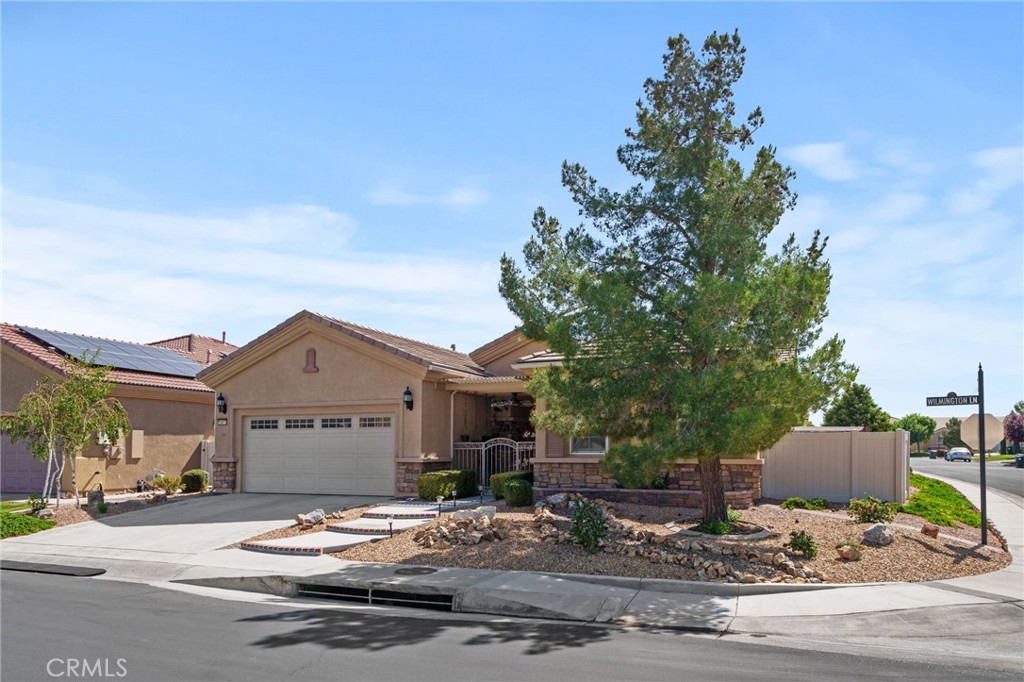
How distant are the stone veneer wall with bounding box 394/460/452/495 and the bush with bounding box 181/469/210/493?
705cm

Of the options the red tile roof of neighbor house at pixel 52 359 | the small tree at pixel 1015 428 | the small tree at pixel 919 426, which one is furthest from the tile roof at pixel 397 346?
the small tree at pixel 919 426

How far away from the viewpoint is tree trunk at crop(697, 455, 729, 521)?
14336 millimetres

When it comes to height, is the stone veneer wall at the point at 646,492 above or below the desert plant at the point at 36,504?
above

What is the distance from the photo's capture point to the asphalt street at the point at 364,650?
753 cm

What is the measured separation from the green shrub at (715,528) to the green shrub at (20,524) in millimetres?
14100

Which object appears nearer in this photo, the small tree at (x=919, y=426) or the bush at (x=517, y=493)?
the bush at (x=517, y=493)

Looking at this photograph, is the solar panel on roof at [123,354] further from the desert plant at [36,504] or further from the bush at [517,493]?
the bush at [517,493]

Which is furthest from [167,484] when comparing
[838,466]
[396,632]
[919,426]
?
[919,426]

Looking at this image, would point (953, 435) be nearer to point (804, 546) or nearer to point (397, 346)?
point (397, 346)

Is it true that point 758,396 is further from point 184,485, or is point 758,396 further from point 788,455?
point 184,485

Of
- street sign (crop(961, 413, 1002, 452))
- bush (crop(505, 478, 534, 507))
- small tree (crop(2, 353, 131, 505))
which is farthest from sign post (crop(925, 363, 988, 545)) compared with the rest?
street sign (crop(961, 413, 1002, 452))

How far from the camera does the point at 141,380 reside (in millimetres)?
25188

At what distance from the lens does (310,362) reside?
21.7 metres

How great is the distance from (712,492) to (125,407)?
18548mm
